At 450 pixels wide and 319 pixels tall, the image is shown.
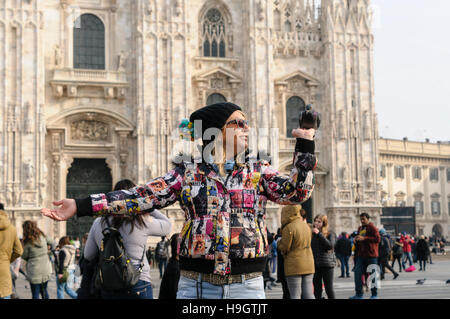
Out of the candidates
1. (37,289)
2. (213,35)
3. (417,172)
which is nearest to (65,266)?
(37,289)

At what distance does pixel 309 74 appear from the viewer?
30578 millimetres

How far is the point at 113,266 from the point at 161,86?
74.6 feet

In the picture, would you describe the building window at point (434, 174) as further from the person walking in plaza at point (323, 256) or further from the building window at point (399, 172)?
the person walking in plaza at point (323, 256)

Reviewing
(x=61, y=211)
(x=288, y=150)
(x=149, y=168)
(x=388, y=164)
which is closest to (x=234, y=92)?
(x=288, y=150)

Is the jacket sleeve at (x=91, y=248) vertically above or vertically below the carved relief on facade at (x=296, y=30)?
below

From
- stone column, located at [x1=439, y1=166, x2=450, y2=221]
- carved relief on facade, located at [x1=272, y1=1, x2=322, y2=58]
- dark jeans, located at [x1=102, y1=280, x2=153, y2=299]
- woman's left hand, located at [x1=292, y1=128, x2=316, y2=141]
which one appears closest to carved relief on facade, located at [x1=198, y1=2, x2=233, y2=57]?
carved relief on facade, located at [x1=272, y1=1, x2=322, y2=58]

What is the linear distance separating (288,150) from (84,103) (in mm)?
9114

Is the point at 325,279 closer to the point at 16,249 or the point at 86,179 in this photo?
the point at 16,249

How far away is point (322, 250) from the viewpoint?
984 centimetres

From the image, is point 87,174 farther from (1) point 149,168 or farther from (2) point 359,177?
Answer: (2) point 359,177

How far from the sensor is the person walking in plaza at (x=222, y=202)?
11.2ft

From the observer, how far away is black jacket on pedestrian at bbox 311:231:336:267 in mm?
9773

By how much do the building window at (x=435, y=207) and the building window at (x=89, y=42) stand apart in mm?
41027

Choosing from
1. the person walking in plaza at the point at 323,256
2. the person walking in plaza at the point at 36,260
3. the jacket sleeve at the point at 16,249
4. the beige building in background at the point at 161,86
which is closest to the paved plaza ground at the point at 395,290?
the person walking in plaza at the point at 323,256
